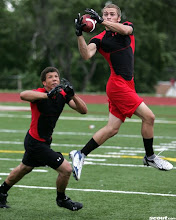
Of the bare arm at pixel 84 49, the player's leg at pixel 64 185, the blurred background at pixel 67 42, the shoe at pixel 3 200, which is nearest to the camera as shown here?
the player's leg at pixel 64 185

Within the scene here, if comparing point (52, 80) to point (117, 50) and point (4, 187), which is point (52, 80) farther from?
point (4, 187)

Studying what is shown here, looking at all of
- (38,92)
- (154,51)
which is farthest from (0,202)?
(154,51)

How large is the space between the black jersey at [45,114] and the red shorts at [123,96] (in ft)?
3.00

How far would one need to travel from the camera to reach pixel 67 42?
141ft

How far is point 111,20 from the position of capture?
7.20 metres

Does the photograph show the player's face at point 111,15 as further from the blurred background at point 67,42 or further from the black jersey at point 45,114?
the blurred background at point 67,42

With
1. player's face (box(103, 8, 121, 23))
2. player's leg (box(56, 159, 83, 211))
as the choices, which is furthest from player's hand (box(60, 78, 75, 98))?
player's face (box(103, 8, 121, 23))

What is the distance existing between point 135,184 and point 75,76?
43.2 m

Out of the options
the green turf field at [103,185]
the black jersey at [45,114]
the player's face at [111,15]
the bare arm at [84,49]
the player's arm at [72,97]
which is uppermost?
the player's face at [111,15]

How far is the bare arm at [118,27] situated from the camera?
22.7 feet

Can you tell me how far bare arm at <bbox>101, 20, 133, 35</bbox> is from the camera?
272 inches

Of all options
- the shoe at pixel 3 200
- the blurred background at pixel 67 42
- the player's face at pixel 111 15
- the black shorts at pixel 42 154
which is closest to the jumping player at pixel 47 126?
the black shorts at pixel 42 154

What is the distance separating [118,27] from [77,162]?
1890 mm

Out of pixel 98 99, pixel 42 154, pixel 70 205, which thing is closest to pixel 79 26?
pixel 42 154
